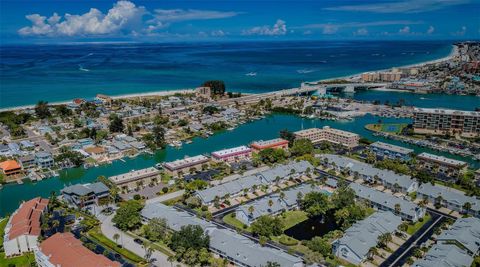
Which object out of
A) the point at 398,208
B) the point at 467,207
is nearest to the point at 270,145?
the point at 398,208

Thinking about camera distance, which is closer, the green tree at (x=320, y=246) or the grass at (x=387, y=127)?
the green tree at (x=320, y=246)

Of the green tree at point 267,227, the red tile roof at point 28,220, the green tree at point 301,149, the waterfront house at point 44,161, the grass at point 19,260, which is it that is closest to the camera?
the grass at point 19,260

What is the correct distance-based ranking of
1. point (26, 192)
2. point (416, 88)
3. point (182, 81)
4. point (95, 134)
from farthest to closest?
1. point (182, 81)
2. point (416, 88)
3. point (95, 134)
4. point (26, 192)

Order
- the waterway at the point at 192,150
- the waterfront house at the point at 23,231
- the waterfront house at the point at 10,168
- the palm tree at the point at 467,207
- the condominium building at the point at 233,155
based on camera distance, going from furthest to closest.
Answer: the condominium building at the point at 233,155 → the waterfront house at the point at 10,168 → the waterway at the point at 192,150 → the palm tree at the point at 467,207 → the waterfront house at the point at 23,231

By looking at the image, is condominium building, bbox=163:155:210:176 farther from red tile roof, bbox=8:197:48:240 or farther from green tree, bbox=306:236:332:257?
green tree, bbox=306:236:332:257

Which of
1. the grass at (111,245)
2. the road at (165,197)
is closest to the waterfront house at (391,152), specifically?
the road at (165,197)

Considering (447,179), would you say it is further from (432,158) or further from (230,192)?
(230,192)

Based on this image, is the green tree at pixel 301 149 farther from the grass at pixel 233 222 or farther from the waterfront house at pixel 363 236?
the waterfront house at pixel 363 236

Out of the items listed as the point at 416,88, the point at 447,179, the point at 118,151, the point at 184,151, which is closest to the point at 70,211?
the point at 118,151

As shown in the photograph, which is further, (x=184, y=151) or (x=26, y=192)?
(x=184, y=151)
